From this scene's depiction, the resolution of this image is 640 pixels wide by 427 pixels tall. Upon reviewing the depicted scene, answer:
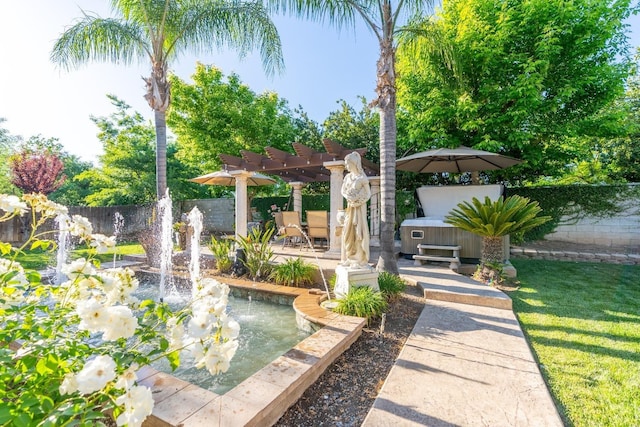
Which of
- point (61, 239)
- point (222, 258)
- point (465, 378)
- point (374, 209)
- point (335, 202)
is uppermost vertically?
point (335, 202)

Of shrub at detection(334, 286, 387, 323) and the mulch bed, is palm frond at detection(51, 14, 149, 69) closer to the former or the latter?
shrub at detection(334, 286, 387, 323)

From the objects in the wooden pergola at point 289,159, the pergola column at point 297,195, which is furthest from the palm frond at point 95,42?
the pergola column at point 297,195

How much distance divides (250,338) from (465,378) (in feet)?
7.46

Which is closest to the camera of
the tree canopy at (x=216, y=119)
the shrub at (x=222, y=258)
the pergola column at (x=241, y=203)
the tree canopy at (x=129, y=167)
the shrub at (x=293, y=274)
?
the shrub at (x=293, y=274)

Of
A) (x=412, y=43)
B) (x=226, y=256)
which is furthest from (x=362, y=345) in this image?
(x=412, y=43)

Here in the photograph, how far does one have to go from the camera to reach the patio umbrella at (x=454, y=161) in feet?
22.8

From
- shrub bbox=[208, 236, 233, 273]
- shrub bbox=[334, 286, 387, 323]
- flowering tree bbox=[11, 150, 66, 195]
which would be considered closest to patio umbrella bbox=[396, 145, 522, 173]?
shrub bbox=[334, 286, 387, 323]

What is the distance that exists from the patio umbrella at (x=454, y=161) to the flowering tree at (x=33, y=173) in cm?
1505

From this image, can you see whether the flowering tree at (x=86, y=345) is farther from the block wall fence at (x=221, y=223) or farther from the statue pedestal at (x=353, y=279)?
the block wall fence at (x=221, y=223)

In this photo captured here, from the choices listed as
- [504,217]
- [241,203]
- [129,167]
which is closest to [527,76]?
[504,217]

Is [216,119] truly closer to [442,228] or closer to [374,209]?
[374,209]

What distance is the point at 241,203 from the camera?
826cm

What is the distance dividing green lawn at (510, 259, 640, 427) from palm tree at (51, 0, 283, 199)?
23.1ft

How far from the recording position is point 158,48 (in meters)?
6.62
